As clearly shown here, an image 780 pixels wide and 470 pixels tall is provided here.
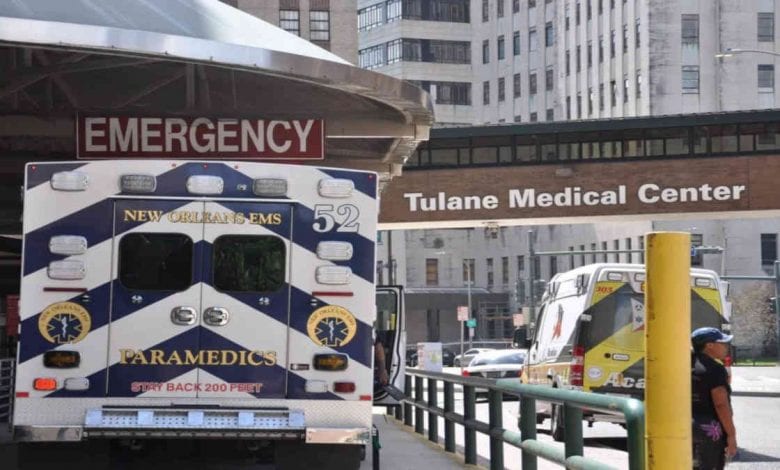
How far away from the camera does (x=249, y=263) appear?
12.9 m

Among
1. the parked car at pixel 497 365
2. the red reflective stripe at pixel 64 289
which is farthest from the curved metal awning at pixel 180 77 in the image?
the parked car at pixel 497 365

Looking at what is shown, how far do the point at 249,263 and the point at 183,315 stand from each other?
65 centimetres

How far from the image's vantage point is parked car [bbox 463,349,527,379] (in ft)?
137

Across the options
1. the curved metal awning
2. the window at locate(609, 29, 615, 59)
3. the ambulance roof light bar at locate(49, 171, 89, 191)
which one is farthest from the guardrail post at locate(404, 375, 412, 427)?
the window at locate(609, 29, 615, 59)

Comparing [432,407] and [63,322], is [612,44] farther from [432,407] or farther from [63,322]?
[63,322]

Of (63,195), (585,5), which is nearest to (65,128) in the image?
(63,195)

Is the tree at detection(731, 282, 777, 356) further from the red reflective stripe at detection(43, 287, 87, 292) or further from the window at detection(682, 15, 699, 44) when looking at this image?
the red reflective stripe at detection(43, 287, 87, 292)

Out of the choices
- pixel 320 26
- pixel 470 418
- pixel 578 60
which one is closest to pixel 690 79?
pixel 578 60

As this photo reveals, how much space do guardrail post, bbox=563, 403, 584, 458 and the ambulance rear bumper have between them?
2925 millimetres

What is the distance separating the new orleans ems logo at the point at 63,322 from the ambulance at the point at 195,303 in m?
0.01

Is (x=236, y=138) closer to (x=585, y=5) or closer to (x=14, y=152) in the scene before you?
(x=14, y=152)

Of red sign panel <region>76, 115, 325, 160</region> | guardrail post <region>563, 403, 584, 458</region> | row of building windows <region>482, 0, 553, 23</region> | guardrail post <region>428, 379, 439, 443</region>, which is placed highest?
row of building windows <region>482, 0, 553, 23</region>

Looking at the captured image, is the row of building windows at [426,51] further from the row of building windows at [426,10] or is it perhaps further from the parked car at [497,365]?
the parked car at [497,365]

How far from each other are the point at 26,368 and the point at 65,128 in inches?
361
